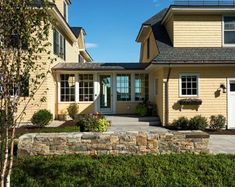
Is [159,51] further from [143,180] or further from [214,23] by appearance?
[143,180]

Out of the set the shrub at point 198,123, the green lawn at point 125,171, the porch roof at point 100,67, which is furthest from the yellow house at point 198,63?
the green lawn at point 125,171

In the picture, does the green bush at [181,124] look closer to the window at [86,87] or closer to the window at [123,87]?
the window at [123,87]

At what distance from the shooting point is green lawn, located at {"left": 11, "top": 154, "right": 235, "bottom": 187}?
22.0 feet

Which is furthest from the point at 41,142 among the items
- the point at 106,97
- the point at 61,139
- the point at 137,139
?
the point at 106,97

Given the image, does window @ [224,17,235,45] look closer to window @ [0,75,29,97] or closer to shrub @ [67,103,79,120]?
shrub @ [67,103,79,120]

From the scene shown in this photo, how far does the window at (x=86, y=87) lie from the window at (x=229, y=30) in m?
7.38

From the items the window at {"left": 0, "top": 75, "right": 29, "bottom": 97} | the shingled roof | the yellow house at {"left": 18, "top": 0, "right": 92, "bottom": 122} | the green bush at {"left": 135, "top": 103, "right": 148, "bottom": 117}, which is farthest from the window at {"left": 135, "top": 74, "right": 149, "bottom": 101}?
the window at {"left": 0, "top": 75, "right": 29, "bottom": 97}

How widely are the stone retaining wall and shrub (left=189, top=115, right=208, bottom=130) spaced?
624 centimetres

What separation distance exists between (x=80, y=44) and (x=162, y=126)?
16168mm

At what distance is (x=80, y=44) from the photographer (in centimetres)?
2933

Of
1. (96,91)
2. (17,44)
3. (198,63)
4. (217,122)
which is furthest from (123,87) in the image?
(17,44)

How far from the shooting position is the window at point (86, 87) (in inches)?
719

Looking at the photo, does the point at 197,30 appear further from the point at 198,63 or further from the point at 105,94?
the point at 105,94

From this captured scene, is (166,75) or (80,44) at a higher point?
(80,44)
